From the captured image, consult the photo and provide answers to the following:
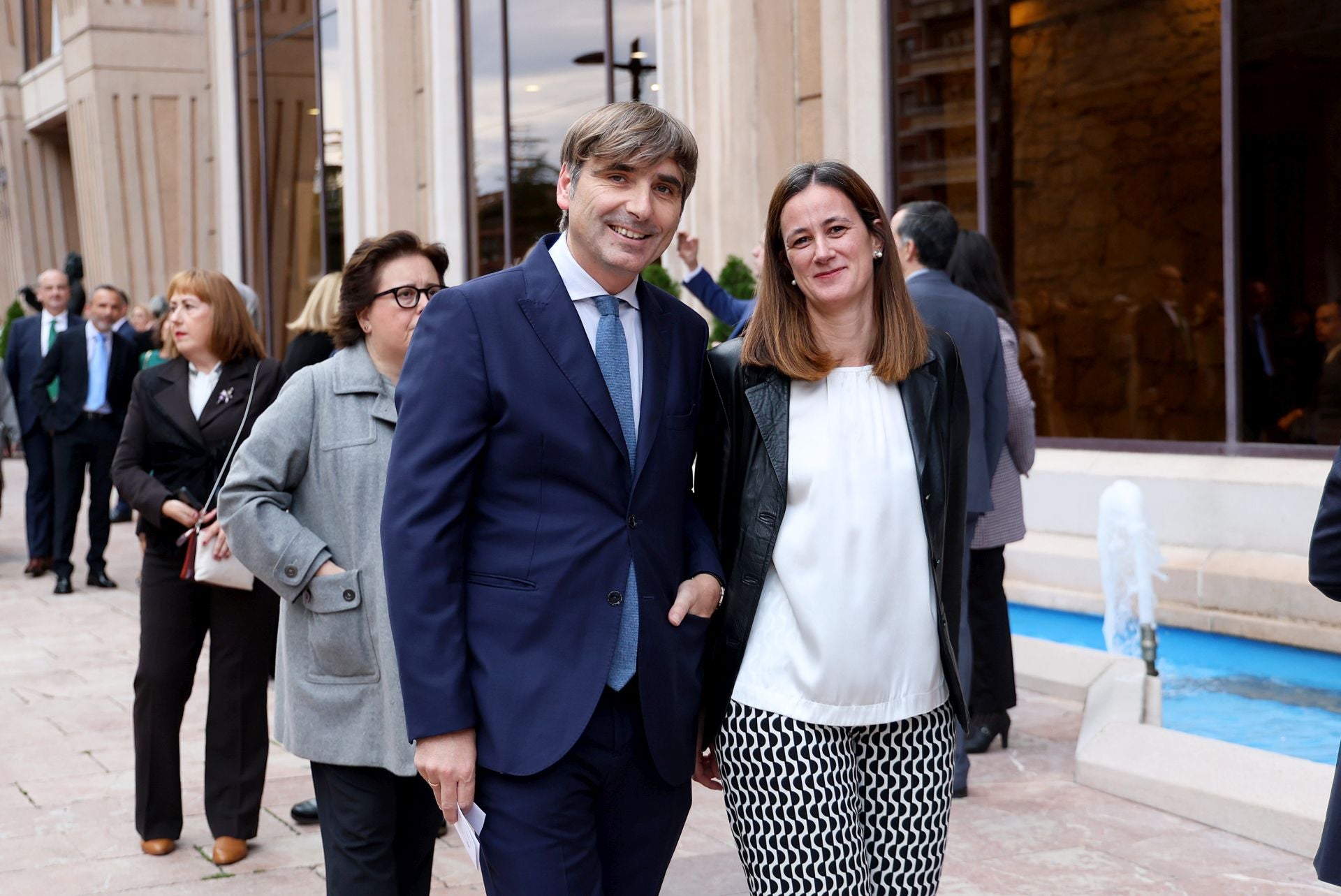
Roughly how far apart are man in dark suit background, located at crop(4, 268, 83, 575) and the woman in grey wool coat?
28.8 feet

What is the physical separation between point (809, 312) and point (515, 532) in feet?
2.66

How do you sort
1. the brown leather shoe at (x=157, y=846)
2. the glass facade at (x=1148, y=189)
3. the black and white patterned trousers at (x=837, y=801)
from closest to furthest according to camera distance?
the black and white patterned trousers at (x=837, y=801) → the brown leather shoe at (x=157, y=846) → the glass facade at (x=1148, y=189)

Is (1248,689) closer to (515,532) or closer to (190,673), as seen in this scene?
(190,673)

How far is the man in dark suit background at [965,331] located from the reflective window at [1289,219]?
13.8 feet

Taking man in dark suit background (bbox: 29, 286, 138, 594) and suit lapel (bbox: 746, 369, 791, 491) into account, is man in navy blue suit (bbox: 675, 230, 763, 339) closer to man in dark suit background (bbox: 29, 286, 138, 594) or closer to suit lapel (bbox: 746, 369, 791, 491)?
suit lapel (bbox: 746, 369, 791, 491)

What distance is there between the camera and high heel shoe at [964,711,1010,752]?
5941mm

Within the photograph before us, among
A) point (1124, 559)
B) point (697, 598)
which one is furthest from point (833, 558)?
point (1124, 559)

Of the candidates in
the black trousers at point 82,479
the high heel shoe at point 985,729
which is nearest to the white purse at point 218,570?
the high heel shoe at point 985,729

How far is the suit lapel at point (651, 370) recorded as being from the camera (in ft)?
8.75

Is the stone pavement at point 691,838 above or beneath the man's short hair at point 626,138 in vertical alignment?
beneath

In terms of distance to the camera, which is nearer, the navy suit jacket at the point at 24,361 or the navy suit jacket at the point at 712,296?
the navy suit jacket at the point at 712,296

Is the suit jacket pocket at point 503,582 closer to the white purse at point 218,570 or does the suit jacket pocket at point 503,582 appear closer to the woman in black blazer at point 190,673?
the white purse at point 218,570

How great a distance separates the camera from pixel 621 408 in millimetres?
2670

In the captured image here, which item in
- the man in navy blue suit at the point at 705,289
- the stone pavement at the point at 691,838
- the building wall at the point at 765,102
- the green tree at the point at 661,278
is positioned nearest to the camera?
the stone pavement at the point at 691,838
